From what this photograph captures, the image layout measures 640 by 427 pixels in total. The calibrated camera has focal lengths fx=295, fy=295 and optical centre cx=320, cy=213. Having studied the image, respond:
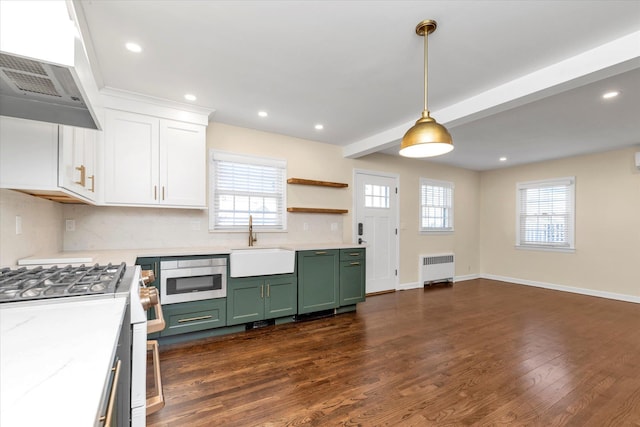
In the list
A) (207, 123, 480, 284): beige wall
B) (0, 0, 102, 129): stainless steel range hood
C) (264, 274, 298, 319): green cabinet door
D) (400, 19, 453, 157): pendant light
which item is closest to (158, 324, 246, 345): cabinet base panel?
(264, 274, 298, 319): green cabinet door

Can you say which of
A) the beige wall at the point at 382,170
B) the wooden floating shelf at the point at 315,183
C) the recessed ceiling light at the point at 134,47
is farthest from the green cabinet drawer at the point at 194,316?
the recessed ceiling light at the point at 134,47

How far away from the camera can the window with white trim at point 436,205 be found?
19.5ft

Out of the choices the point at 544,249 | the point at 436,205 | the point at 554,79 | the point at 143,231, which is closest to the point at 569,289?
the point at 544,249

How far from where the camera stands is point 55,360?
604 mm

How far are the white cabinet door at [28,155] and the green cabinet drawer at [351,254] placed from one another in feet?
9.95

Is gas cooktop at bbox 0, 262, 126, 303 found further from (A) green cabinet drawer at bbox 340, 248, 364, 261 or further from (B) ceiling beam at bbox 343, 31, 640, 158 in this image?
(B) ceiling beam at bbox 343, 31, 640, 158

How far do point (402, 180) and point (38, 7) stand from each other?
5.35 m

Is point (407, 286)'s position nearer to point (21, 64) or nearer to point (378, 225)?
point (378, 225)

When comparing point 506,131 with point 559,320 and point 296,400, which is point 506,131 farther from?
point 296,400

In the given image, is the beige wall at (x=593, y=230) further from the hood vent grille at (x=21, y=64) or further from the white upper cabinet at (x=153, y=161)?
the hood vent grille at (x=21, y=64)

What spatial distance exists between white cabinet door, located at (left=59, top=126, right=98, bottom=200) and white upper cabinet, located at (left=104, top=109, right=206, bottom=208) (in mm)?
245

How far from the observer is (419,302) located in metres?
4.60

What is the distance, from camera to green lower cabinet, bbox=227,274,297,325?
10.5 feet

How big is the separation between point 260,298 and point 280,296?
244 millimetres
